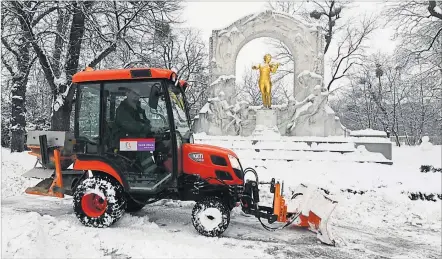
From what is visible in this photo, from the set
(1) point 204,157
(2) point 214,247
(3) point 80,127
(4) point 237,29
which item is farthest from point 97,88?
(4) point 237,29

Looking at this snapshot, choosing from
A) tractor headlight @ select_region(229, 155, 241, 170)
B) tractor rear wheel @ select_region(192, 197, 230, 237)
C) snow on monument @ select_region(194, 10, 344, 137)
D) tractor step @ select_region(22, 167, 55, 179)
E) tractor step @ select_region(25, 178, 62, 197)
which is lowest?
tractor rear wheel @ select_region(192, 197, 230, 237)

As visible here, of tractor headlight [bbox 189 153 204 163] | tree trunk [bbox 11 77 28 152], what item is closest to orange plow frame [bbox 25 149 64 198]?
tractor headlight [bbox 189 153 204 163]

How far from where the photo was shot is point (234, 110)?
1856 centimetres

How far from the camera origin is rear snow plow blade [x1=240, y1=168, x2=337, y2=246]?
538 centimetres

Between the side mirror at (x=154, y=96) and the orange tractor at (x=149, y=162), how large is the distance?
0.01m

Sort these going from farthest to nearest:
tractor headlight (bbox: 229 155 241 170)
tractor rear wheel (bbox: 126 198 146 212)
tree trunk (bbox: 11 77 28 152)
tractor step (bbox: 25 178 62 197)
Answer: tree trunk (bbox: 11 77 28 152), tractor rear wheel (bbox: 126 198 146 212), tractor step (bbox: 25 178 62 197), tractor headlight (bbox: 229 155 241 170)

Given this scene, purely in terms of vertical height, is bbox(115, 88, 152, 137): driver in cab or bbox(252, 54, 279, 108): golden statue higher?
bbox(252, 54, 279, 108): golden statue

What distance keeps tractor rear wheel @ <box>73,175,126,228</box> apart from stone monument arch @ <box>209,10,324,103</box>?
1354 cm

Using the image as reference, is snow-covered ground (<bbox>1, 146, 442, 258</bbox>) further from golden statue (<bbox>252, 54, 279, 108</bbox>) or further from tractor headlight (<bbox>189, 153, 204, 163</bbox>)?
golden statue (<bbox>252, 54, 279, 108</bbox>)

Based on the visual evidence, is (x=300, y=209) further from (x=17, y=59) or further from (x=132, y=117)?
(x=17, y=59)

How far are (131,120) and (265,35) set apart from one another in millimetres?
14698

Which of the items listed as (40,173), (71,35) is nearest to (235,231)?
(40,173)

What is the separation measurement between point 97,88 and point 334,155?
387 inches

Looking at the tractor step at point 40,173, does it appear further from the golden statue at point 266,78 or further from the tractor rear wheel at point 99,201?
the golden statue at point 266,78
